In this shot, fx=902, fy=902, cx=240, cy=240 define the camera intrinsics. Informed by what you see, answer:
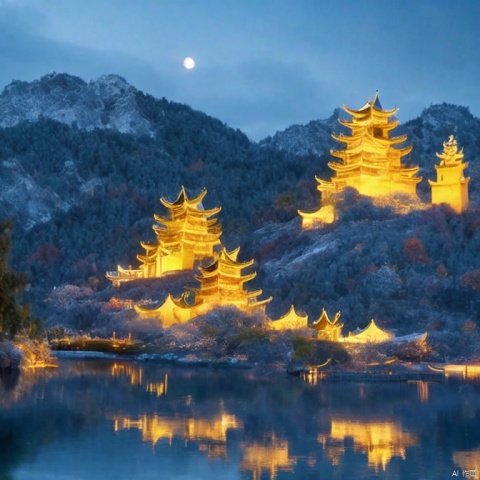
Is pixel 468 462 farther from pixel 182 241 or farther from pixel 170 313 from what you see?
pixel 182 241

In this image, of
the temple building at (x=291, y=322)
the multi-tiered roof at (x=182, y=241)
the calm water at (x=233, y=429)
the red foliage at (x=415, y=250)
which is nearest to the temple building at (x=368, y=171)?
the multi-tiered roof at (x=182, y=241)

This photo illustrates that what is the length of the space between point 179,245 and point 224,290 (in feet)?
43.5

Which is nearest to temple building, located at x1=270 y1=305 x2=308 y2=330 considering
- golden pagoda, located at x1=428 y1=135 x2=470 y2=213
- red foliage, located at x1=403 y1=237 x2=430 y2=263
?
red foliage, located at x1=403 y1=237 x2=430 y2=263

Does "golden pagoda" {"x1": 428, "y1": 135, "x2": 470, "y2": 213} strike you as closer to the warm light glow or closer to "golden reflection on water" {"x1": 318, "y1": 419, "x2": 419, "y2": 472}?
"golden reflection on water" {"x1": 318, "y1": 419, "x2": 419, "y2": 472}

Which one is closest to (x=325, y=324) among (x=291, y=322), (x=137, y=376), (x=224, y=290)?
(x=291, y=322)

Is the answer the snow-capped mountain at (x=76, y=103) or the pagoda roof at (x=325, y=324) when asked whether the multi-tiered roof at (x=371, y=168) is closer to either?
the pagoda roof at (x=325, y=324)

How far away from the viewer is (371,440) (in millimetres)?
18391

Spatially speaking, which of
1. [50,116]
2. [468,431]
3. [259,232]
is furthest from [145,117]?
[468,431]

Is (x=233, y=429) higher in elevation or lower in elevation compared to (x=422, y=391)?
lower

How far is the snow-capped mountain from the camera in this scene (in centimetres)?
12900

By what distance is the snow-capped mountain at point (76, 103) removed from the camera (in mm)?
129000

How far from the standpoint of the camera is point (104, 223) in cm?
8412

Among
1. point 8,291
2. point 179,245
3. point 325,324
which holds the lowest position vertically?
point 8,291

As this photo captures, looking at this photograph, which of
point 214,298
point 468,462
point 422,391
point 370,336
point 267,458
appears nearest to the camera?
point 468,462
